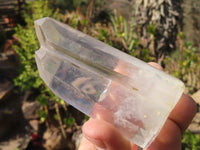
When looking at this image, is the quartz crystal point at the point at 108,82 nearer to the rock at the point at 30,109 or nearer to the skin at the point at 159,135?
the skin at the point at 159,135

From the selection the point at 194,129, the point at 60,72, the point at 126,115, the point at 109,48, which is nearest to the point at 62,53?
the point at 60,72

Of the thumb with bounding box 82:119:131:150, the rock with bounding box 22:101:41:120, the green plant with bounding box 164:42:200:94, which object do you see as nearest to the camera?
the thumb with bounding box 82:119:131:150

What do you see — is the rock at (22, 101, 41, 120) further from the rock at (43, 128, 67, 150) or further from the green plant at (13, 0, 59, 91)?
the green plant at (13, 0, 59, 91)

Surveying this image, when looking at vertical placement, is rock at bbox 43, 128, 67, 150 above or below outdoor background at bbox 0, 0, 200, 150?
below

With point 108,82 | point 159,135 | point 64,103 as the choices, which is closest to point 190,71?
point 64,103

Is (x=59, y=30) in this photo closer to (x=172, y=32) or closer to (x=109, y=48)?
(x=109, y=48)

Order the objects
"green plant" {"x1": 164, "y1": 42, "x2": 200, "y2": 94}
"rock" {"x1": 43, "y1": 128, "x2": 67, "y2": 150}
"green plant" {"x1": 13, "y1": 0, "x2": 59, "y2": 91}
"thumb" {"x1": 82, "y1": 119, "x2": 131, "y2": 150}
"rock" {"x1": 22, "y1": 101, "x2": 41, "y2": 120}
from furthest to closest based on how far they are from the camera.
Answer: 1. "rock" {"x1": 22, "y1": 101, "x2": 41, "y2": 120}
2. "rock" {"x1": 43, "y1": 128, "x2": 67, "y2": 150}
3. "green plant" {"x1": 164, "y1": 42, "x2": 200, "y2": 94}
4. "green plant" {"x1": 13, "y1": 0, "x2": 59, "y2": 91}
5. "thumb" {"x1": 82, "y1": 119, "x2": 131, "y2": 150}

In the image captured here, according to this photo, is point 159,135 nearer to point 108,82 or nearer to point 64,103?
point 108,82

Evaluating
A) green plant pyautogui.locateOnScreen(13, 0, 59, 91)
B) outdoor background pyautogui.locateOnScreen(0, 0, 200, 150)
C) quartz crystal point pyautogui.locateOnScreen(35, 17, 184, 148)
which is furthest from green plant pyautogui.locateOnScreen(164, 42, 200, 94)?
quartz crystal point pyautogui.locateOnScreen(35, 17, 184, 148)

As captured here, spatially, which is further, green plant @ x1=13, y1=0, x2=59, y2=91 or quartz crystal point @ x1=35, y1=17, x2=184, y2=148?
green plant @ x1=13, y1=0, x2=59, y2=91
